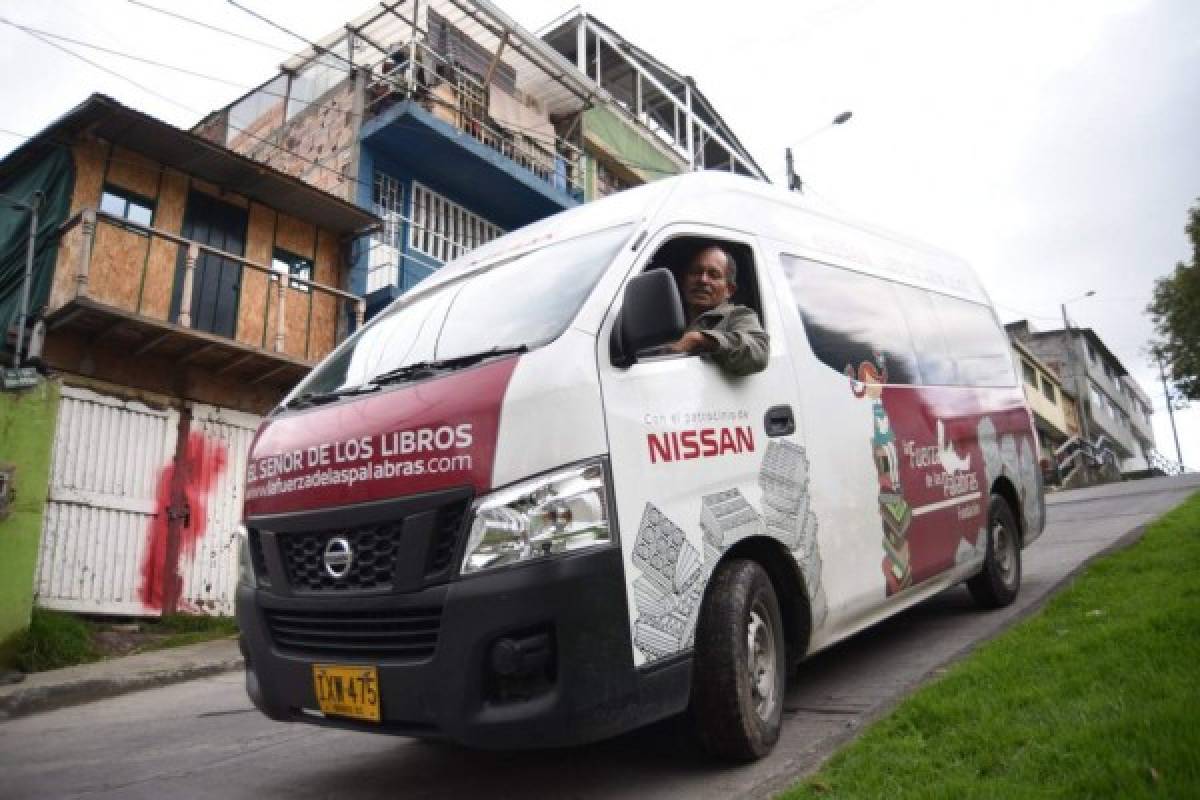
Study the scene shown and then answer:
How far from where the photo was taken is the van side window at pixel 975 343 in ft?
17.6

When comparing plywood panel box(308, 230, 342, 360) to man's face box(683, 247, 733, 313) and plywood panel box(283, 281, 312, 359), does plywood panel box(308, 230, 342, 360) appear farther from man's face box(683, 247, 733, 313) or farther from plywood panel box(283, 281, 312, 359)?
man's face box(683, 247, 733, 313)

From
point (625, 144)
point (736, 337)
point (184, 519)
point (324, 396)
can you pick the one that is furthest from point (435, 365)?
point (625, 144)

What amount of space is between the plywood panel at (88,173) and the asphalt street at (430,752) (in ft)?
21.6

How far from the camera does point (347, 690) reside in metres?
2.60

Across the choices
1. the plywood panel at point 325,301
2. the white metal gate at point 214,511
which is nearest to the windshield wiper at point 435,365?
the white metal gate at point 214,511

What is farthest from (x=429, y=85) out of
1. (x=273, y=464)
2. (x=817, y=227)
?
(x=273, y=464)

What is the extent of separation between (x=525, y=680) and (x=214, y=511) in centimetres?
895

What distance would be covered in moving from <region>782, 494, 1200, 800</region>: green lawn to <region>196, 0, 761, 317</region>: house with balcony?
10.9 metres

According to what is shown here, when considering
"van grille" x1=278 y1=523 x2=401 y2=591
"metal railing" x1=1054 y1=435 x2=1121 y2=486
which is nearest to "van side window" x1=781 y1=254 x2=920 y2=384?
"van grille" x1=278 y1=523 x2=401 y2=591

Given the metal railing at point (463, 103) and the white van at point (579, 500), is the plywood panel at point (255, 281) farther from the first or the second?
the white van at point (579, 500)

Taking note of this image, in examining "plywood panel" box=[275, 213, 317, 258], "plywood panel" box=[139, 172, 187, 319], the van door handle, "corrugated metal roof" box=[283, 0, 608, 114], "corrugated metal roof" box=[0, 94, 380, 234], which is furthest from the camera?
"corrugated metal roof" box=[283, 0, 608, 114]

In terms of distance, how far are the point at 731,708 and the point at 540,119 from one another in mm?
16274

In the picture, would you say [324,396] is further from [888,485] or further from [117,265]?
[117,265]

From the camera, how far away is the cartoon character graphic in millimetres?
4043
